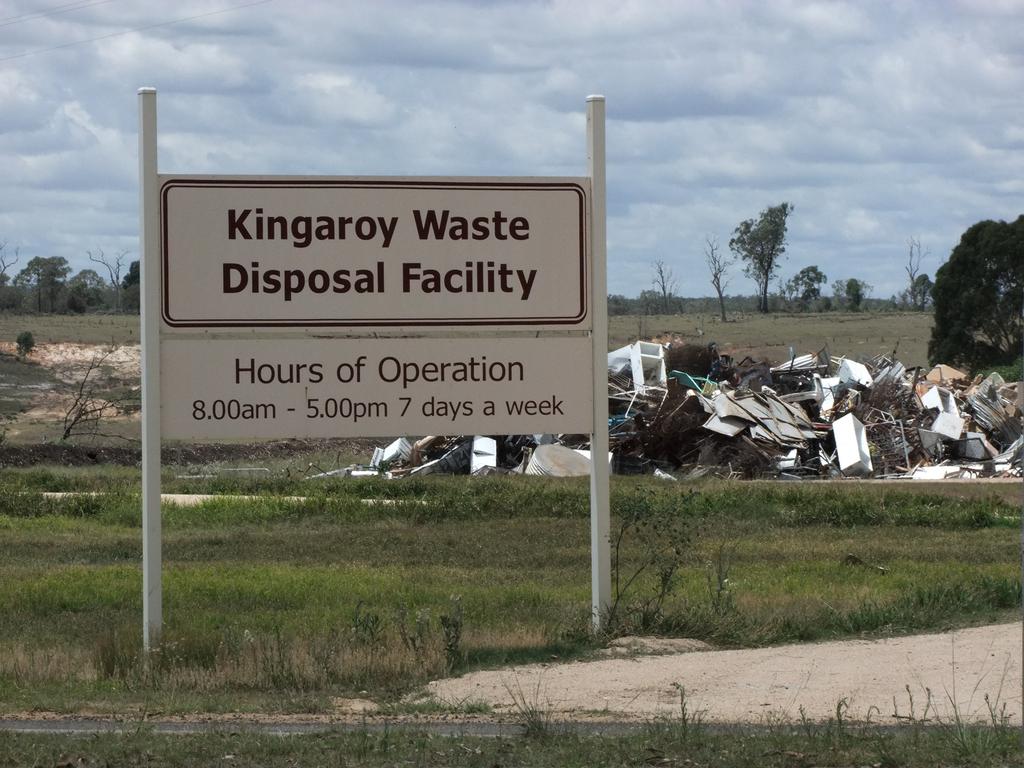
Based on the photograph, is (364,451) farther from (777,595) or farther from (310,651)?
(310,651)

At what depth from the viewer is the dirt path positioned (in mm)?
7719

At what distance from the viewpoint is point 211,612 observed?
12.2 m

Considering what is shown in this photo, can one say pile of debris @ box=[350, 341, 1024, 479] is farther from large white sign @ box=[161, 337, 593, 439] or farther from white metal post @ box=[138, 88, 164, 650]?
white metal post @ box=[138, 88, 164, 650]

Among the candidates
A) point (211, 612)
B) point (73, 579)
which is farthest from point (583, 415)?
point (73, 579)

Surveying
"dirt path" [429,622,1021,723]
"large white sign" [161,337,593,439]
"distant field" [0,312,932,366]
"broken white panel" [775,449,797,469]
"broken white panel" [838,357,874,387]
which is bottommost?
"dirt path" [429,622,1021,723]

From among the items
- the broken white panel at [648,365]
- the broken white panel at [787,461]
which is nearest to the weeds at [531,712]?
the broken white panel at [787,461]

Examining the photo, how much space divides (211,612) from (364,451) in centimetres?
2522

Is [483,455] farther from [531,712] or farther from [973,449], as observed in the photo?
[531,712]

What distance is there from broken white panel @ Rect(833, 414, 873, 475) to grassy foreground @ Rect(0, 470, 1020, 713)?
11.3 feet

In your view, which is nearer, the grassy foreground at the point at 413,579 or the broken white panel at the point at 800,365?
the grassy foreground at the point at 413,579

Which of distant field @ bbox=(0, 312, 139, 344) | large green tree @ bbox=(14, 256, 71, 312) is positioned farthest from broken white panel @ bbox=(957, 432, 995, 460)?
large green tree @ bbox=(14, 256, 71, 312)

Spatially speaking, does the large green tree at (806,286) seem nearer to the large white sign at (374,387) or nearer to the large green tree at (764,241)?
the large green tree at (764,241)

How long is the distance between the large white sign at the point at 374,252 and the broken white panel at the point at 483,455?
19362mm

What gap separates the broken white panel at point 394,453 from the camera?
31281 mm
